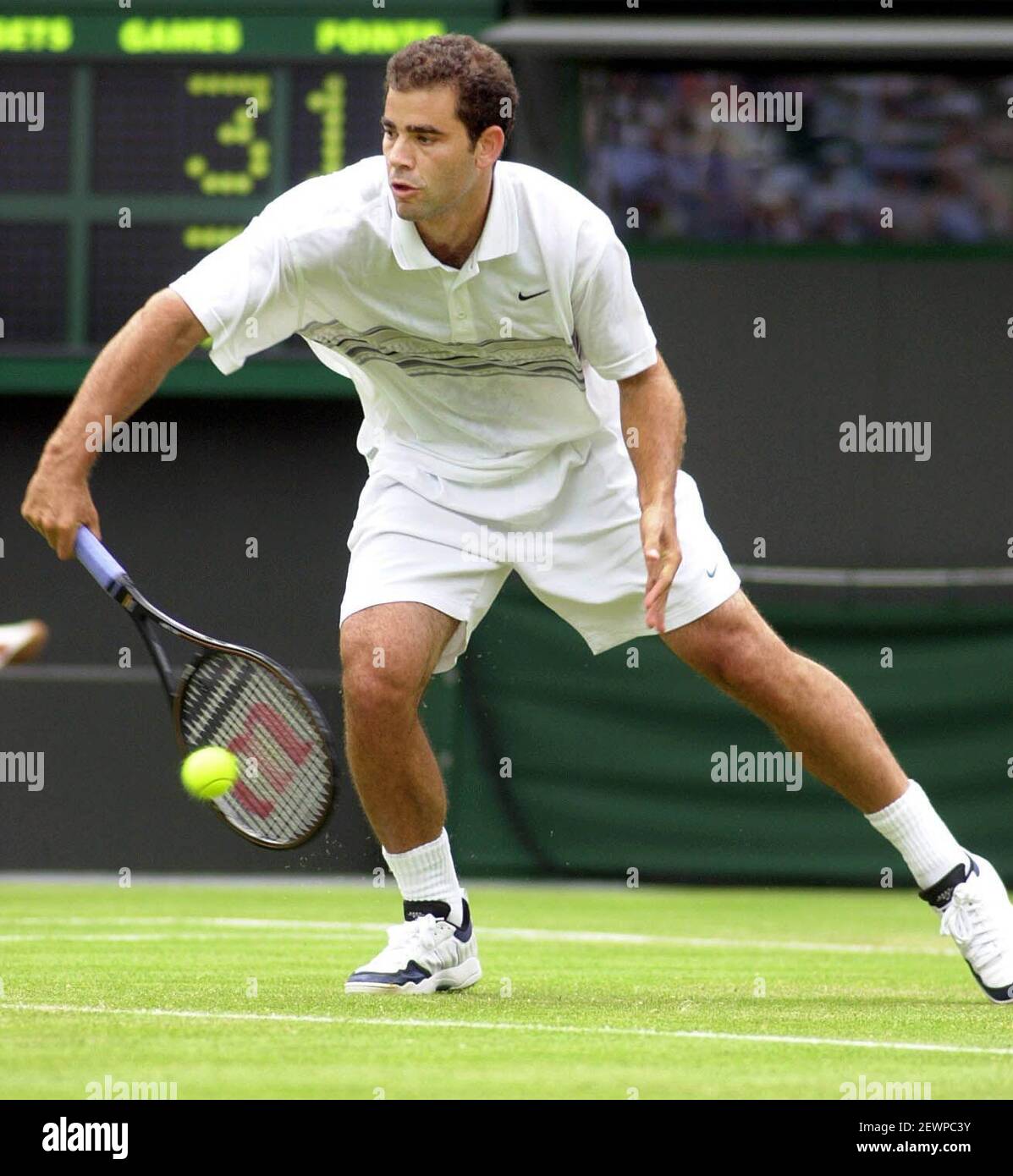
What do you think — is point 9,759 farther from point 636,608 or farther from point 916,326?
point 636,608

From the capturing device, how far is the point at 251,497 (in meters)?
11.1

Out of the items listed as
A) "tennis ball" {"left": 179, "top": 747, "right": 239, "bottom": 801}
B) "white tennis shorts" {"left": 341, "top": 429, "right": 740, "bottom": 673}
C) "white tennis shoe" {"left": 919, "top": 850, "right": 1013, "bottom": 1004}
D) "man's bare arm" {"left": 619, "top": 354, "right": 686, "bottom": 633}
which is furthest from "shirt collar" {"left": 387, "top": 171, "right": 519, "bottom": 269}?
"white tennis shoe" {"left": 919, "top": 850, "right": 1013, "bottom": 1004}

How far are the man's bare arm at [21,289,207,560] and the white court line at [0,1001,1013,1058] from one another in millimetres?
937

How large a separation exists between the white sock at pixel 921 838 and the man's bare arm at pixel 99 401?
1.84 m

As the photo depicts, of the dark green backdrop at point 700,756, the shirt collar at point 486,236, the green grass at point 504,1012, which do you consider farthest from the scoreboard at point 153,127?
the shirt collar at point 486,236

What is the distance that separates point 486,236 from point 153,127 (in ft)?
18.1

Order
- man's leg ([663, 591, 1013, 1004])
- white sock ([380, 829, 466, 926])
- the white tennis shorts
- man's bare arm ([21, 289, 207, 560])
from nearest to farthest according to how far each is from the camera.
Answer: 1. man's bare arm ([21, 289, 207, 560])
2. man's leg ([663, 591, 1013, 1004])
3. the white tennis shorts
4. white sock ([380, 829, 466, 926])

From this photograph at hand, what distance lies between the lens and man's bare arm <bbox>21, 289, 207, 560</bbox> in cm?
435

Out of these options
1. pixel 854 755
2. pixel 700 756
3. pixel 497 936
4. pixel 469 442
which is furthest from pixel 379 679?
pixel 700 756

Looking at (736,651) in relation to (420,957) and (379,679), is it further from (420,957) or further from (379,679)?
(420,957)

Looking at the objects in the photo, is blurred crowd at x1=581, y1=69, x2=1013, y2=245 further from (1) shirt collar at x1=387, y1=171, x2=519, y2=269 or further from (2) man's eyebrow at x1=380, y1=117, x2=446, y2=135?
(2) man's eyebrow at x1=380, y1=117, x2=446, y2=135

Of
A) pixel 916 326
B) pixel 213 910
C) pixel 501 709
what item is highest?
pixel 916 326

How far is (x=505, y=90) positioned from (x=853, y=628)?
5288mm

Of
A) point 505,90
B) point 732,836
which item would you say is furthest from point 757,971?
point 732,836
